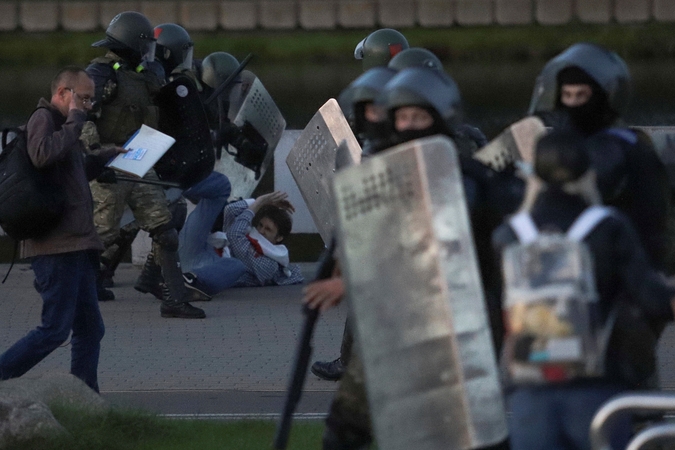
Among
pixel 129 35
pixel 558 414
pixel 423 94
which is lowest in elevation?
pixel 558 414

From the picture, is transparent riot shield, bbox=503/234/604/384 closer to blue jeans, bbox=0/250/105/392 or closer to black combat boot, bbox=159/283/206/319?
blue jeans, bbox=0/250/105/392

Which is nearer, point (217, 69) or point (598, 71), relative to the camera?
point (598, 71)

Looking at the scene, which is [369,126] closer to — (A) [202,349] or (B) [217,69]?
(A) [202,349]

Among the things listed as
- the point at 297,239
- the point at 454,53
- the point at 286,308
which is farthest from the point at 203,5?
the point at 286,308

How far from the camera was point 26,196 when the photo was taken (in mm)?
6527

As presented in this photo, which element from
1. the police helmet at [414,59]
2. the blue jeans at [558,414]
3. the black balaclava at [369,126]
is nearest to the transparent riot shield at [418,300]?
the blue jeans at [558,414]

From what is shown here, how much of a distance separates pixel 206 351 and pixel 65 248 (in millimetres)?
2116

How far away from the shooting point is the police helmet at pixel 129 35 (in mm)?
9312

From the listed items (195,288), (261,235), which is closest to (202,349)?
(195,288)

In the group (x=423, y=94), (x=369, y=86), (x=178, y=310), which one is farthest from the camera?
(x=178, y=310)

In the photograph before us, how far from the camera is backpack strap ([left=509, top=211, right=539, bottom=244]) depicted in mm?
3844

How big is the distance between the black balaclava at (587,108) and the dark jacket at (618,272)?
0.78 metres

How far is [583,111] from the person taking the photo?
15.3ft

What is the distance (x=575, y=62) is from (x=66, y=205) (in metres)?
2.90
